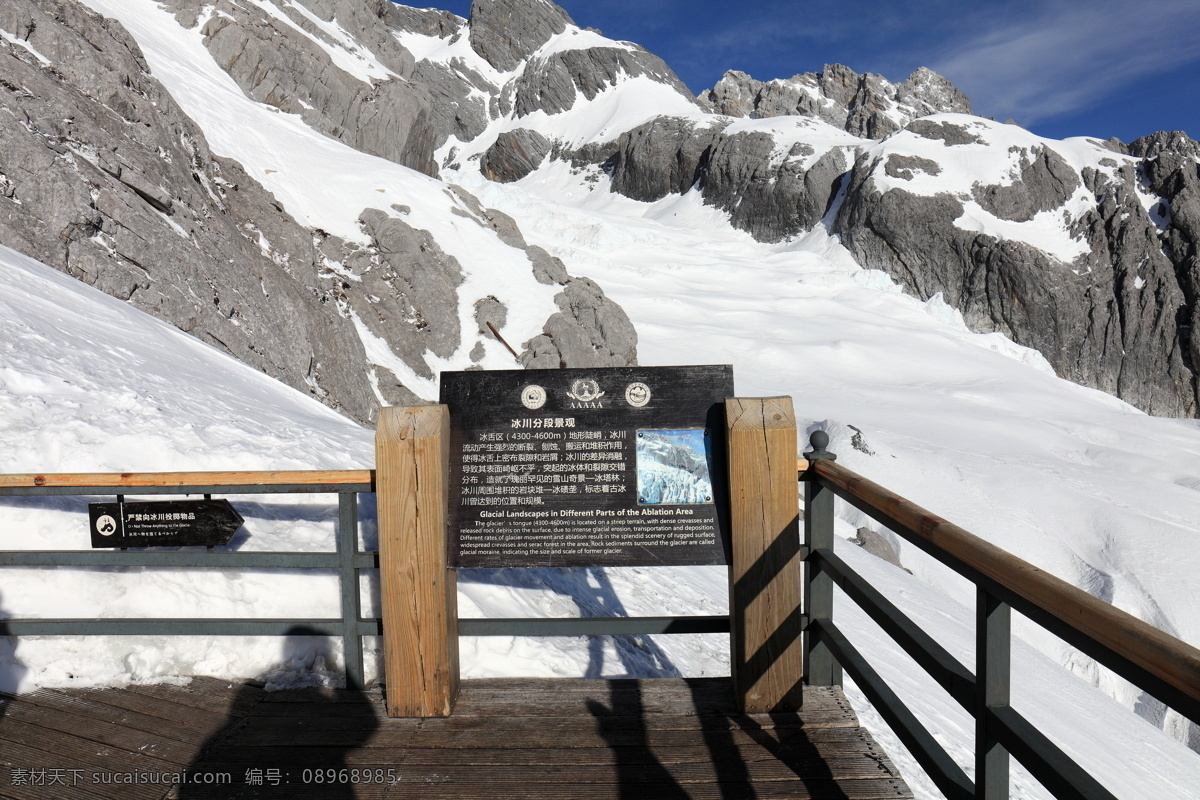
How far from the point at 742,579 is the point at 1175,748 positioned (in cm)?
691

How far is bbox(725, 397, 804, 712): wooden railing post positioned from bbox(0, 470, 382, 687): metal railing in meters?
1.86

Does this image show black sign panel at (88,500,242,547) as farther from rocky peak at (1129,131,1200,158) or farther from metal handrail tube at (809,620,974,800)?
rocky peak at (1129,131,1200,158)

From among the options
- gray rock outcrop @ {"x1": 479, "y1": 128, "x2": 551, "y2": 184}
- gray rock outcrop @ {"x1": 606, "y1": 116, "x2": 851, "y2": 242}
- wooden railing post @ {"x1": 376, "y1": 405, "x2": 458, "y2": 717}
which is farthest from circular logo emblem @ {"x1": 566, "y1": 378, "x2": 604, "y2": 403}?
gray rock outcrop @ {"x1": 479, "y1": 128, "x2": 551, "y2": 184}

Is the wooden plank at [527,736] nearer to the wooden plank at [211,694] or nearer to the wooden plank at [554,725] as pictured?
the wooden plank at [554,725]

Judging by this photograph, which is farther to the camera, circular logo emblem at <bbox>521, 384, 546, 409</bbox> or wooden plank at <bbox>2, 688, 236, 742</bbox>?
circular logo emblem at <bbox>521, 384, 546, 409</bbox>

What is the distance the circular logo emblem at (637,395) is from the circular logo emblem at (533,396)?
17.3 inches

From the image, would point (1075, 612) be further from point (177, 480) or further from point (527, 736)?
point (177, 480)

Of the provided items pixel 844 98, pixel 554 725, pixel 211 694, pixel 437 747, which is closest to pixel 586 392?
pixel 554 725

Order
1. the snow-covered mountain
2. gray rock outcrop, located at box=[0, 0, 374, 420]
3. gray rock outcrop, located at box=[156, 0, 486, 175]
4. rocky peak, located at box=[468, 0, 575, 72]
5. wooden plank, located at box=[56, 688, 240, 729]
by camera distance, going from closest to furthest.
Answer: wooden plank, located at box=[56, 688, 240, 729], the snow-covered mountain, gray rock outcrop, located at box=[0, 0, 374, 420], gray rock outcrop, located at box=[156, 0, 486, 175], rocky peak, located at box=[468, 0, 575, 72]

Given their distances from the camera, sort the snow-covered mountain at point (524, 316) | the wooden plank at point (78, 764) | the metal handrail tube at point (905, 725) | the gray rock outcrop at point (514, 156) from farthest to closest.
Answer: the gray rock outcrop at point (514, 156), the snow-covered mountain at point (524, 316), the wooden plank at point (78, 764), the metal handrail tube at point (905, 725)

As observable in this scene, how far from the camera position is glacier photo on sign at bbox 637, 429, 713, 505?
12.1 feet

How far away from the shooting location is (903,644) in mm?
2701

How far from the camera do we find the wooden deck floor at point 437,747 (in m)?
3.06

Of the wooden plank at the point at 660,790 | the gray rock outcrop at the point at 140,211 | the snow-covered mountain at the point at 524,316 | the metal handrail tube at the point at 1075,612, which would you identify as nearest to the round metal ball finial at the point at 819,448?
the metal handrail tube at the point at 1075,612
